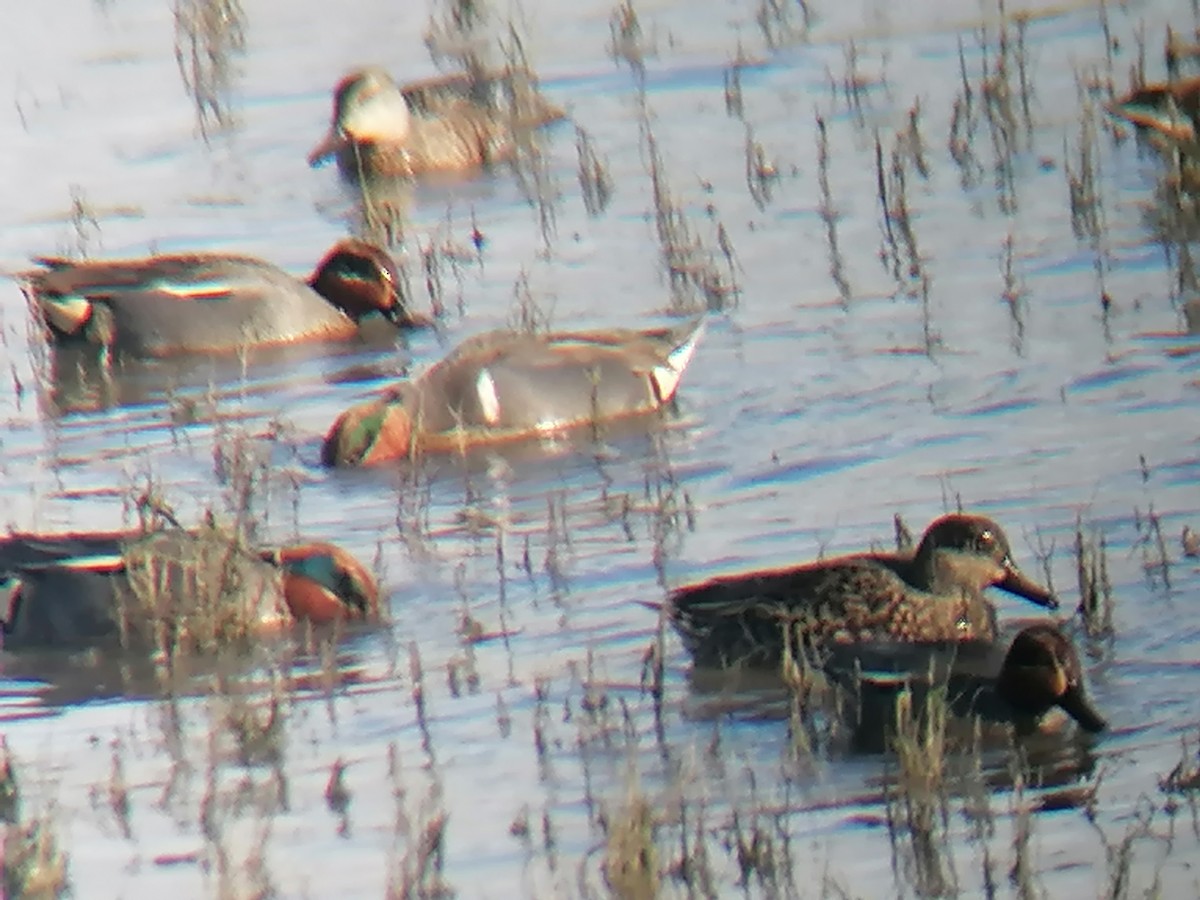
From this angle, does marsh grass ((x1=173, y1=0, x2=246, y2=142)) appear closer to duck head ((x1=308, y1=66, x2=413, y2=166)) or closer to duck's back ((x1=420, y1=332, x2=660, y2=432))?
duck head ((x1=308, y1=66, x2=413, y2=166))

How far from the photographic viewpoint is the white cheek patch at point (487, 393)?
10156 millimetres

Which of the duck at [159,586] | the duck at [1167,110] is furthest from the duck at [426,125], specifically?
the duck at [159,586]

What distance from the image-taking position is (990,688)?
699 centimetres

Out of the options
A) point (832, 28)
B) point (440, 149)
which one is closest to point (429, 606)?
point (440, 149)

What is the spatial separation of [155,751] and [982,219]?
5539 millimetres

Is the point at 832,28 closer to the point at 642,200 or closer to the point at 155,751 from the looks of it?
the point at 642,200

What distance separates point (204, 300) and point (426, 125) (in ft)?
8.12

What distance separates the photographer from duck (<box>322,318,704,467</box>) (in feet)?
33.2

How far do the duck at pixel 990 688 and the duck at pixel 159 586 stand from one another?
60.5 inches

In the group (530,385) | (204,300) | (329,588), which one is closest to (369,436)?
(530,385)

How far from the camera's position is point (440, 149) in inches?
553

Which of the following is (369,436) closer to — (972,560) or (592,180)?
(972,560)

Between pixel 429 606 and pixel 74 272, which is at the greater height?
pixel 74 272

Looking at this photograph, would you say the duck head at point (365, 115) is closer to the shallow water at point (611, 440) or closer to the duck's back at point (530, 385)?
the shallow water at point (611, 440)
